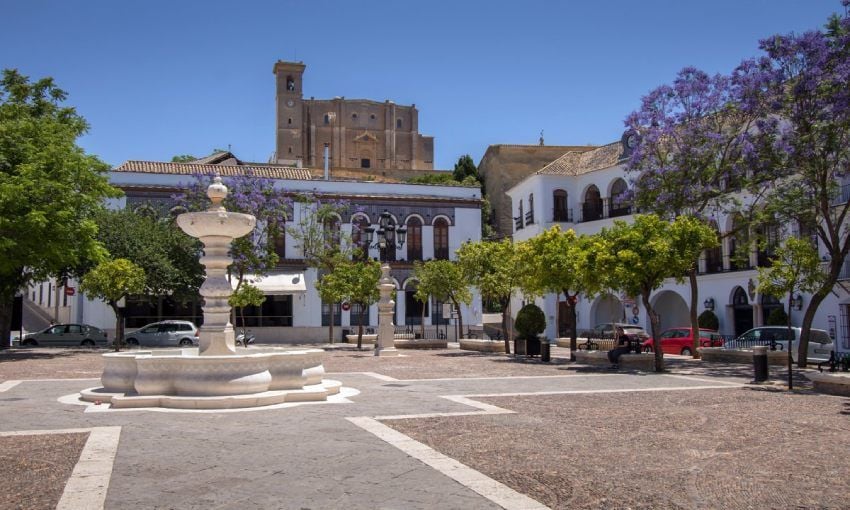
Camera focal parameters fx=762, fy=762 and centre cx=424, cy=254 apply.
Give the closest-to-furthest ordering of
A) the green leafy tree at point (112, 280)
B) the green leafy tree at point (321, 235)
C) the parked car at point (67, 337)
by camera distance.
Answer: the green leafy tree at point (112, 280) → the parked car at point (67, 337) → the green leafy tree at point (321, 235)

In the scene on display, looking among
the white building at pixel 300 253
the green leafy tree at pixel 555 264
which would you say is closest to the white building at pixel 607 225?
the white building at pixel 300 253

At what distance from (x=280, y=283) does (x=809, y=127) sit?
25619mm

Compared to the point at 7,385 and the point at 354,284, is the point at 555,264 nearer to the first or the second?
the point at 354,284

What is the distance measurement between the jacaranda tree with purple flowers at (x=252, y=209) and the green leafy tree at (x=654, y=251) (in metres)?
18.3

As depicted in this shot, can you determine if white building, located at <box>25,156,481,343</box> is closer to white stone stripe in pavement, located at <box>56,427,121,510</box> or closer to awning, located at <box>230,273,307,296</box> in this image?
awning, located at <box>230,273,307,296</box>

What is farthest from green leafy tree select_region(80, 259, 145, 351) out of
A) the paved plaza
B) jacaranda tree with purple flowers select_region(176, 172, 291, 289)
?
the paved plaza

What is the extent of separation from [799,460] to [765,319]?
2769cm

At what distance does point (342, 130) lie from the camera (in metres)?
86.8

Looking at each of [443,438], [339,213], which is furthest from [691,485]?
[339,213]

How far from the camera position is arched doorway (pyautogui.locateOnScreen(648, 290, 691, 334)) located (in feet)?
129

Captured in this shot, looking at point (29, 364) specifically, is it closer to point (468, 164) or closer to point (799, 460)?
point (799, 460)

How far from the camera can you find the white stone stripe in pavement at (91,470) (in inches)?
228

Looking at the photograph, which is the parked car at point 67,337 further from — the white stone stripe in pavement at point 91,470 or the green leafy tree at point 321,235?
the white stone stripe in pavement at point 91,470

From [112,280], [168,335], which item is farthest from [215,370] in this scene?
[168,335]
